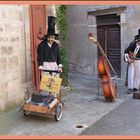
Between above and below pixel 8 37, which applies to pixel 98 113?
below

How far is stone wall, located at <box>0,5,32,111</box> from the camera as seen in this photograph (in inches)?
234

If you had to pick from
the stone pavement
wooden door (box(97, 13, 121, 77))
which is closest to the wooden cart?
the stone pavement

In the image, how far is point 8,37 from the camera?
19.9 feet

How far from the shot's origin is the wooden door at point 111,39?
393 inches

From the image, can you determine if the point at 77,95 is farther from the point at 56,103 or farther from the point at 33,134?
the point at 33,134

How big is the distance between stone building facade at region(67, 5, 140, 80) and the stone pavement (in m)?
2.38

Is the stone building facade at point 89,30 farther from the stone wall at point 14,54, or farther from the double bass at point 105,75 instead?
the stone wall at point 14,54

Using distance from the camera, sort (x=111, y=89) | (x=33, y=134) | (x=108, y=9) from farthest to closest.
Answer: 1. (x=108, y=9)
2. (x=111, y=89)
3. (x=33, y=134)

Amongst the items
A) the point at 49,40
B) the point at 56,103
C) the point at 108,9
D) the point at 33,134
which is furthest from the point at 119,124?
the point at 108,9

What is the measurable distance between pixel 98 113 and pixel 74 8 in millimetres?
5979

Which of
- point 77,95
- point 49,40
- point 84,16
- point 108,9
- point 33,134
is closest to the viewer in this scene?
point 33,134

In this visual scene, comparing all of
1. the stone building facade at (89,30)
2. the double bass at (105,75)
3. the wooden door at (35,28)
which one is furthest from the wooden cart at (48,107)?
the stone building facade at (89,30)

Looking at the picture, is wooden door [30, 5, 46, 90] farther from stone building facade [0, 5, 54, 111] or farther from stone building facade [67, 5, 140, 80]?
stone building facade [67, 5, 140, 80]

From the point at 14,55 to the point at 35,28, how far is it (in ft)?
3.90
